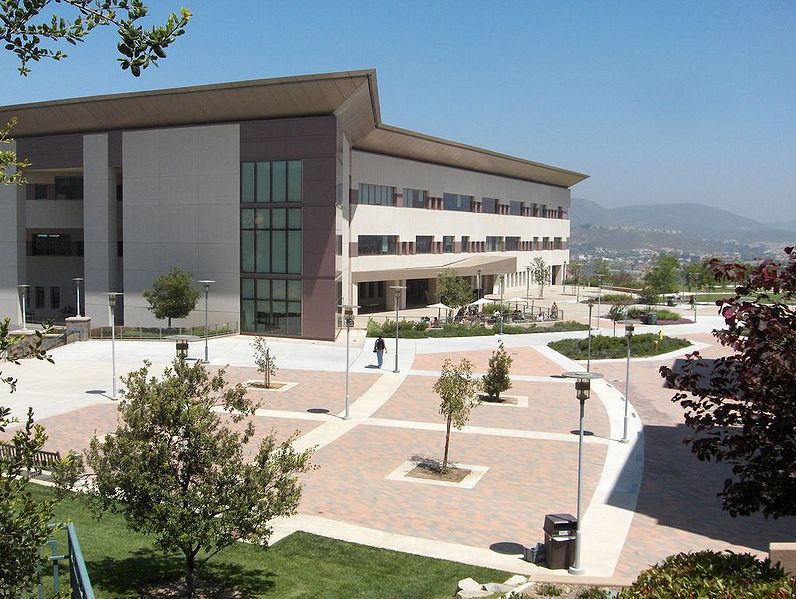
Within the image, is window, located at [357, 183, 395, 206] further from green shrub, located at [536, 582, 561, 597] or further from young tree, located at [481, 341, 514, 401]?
green shrub, located at [536, 582, 561, 597]

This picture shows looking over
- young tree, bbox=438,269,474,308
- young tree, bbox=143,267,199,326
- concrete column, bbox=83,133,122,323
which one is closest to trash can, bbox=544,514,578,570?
young tree, bbox=143,267,199,326

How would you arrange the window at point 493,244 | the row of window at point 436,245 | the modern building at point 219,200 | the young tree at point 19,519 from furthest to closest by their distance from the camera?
1. the window at point 493,244
2. the row of window at point 436,245
3. the modern building at point 219,200
4. the young tree at point 19,519

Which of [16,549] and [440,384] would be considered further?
[440,384]

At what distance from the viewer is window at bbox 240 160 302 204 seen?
4544 cm

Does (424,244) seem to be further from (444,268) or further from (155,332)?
(155,332)

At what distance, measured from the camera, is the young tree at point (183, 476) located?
35.0 feet

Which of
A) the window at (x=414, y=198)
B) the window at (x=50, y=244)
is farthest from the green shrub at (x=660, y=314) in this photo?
the window at (x=50, y=244)

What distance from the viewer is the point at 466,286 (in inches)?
2282

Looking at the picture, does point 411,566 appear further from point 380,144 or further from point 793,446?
point 380,144

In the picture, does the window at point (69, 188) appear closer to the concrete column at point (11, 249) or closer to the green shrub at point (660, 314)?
the concrete column at point (11, 249)

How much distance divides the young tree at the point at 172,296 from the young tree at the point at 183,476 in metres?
35.0

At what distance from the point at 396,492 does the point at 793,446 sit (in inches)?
458

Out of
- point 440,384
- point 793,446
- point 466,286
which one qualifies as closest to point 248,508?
point 793,446

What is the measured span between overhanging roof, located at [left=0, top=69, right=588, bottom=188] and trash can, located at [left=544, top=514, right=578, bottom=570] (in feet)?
106
